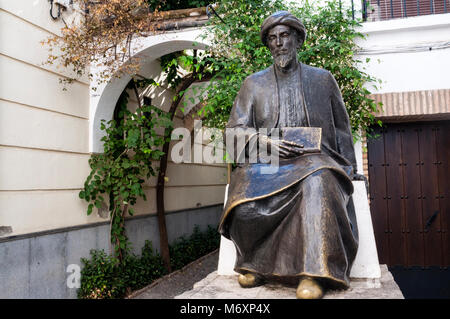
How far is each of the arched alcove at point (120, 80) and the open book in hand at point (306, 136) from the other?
2890mm

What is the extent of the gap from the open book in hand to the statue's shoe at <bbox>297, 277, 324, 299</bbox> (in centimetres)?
82

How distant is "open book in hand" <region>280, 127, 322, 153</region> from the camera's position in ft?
8.96

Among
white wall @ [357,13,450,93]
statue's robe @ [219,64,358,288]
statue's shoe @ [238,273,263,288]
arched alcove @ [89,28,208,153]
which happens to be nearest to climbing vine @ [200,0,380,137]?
white wall @ [357,13,450,93]

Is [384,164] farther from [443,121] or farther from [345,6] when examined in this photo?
[345,6]

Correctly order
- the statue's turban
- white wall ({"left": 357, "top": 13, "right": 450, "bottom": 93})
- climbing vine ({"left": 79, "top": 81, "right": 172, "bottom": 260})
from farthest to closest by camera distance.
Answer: climbing vine ({"left": 79, "top": 81, "right": 172, "bottom": 260}), white wall ({"left": 357, "top": 13, "right": 450, "bottom": 93}), the statue's turban

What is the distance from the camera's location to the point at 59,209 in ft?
16.2

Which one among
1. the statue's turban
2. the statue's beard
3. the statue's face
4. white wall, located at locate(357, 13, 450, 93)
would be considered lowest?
the statue's beard

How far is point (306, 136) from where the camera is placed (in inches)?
109

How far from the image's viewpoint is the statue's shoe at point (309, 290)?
2244mm

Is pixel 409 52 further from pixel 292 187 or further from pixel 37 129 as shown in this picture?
pixel 37 129

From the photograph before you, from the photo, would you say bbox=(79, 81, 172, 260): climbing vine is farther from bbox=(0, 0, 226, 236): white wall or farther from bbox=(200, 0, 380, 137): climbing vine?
bbox=(200, 0, 380, 137): climbing vine

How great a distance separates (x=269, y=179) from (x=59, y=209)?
3.19 metres
